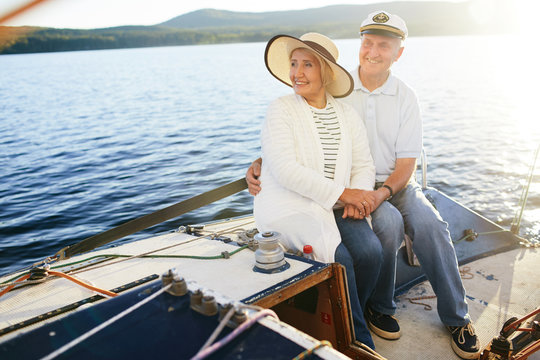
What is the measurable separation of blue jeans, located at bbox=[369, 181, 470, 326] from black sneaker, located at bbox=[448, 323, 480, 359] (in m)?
0.04

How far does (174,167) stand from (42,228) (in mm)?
3859

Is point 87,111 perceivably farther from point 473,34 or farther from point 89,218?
point 473,34

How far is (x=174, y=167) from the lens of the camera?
34.8ft

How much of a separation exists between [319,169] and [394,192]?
0.57 meters

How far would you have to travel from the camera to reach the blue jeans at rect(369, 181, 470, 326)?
2746mm

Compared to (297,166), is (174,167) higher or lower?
lower

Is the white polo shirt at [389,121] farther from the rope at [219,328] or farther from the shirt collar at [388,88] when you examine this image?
the rope at [219,328]

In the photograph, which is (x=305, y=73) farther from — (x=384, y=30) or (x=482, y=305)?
(x=482, y=305)

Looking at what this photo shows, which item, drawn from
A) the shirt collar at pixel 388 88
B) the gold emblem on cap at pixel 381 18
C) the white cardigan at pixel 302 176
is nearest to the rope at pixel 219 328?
the white cardigan at pixel 302 176

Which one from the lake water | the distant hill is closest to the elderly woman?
the lake water

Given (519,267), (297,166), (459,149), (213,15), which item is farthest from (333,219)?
(213,15)

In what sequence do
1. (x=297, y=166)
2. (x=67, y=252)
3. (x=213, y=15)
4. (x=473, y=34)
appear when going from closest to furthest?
(x=297, y=166)
(x=67, y=252)
(x=473, y=34)
(x=213, y=15)

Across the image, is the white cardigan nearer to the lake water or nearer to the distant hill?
the lake water

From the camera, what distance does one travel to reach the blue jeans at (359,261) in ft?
7.93
